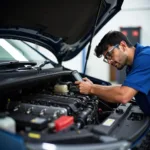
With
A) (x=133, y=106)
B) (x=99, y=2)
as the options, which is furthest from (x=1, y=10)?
(x=133, y=106)

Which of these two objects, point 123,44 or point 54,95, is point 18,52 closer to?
point 54,95

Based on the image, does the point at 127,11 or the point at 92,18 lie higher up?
the point at 127,11

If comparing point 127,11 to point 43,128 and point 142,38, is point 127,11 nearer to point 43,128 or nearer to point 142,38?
point 142,38

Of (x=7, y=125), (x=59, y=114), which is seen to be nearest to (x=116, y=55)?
(x=59, y=114)

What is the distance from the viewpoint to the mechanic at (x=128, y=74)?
1513mm

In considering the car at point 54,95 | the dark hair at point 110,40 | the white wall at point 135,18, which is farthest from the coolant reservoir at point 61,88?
the white wall at point 135,18

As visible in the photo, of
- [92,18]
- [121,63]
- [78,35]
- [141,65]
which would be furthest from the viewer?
[78,35]

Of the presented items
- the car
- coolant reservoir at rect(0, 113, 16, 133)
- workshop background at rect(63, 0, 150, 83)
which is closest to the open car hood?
the car

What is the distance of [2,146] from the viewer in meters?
1.03

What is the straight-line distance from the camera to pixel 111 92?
1.63m

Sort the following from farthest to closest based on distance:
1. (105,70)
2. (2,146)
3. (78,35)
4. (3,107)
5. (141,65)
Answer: (105,70) < (78,35) < (141,65) < (3,107) < (2,146)

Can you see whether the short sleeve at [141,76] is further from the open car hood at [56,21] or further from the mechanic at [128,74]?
the open car hood at [56,21]

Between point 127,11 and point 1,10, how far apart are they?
495 centimetres

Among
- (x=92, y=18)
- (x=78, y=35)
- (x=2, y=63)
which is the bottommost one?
(x=2, y=63)
